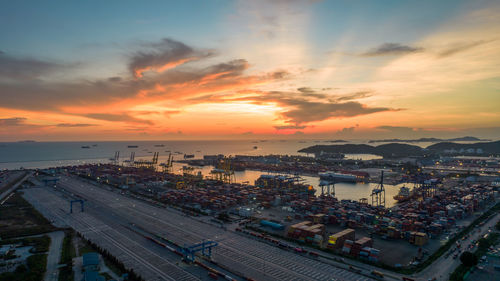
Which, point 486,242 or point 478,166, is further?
point 478,166

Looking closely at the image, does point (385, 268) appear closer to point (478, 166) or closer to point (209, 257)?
point (209, 257)

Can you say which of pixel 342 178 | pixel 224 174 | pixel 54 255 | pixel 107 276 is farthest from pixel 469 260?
pixel 224 174

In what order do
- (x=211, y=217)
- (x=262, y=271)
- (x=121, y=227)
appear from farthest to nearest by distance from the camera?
(x=211, y=217)
(x=121, y=227)
(x=262, y=271)

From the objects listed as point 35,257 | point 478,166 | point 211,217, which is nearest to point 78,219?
point 35,257

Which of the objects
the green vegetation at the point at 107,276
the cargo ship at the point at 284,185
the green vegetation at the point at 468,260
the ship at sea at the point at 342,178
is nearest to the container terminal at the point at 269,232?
the green vegetation at the point at 468,260

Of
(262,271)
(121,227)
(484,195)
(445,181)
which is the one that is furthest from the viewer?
(445,181)

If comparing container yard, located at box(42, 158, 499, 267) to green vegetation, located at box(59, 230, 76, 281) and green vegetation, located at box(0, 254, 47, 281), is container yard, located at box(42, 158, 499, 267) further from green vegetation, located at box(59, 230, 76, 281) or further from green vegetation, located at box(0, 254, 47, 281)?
green vegetation, located at box(0, 254, 47, 281)
